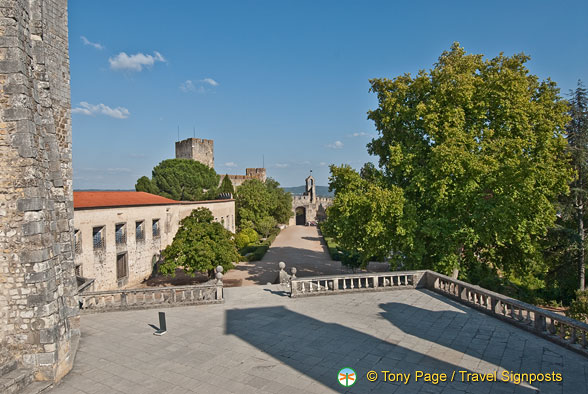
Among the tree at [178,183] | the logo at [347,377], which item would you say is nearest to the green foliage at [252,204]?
the tree at [178,183]

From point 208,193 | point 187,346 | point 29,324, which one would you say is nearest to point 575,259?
point 187,346

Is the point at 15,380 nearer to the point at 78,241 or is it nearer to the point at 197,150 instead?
the point at 78,241

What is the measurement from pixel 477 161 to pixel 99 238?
2293 cm

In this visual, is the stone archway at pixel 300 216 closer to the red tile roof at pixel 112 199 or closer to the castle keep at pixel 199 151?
the castle keep at pixel 199 151

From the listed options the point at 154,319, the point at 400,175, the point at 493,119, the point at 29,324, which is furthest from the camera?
the point at 400,175

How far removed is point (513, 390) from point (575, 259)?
71.2 feet

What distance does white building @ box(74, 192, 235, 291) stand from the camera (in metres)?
21.7

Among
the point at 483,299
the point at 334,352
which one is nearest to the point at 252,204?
the point at 483,299

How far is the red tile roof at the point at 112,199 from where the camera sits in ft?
75.8

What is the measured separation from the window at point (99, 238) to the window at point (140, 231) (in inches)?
138

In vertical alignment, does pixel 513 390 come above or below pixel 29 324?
below

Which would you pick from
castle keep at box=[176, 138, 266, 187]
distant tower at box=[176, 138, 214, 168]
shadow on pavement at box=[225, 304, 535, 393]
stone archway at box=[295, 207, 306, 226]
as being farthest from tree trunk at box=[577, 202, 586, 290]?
stone archway at box=[295, 207, 306, 226]

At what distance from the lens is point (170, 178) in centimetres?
5191

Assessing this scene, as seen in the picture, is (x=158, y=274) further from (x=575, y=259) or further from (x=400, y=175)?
(x=575, y=259)
